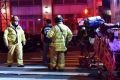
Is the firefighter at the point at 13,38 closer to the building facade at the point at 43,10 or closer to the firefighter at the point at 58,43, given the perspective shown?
the firefighter at the point at 58,43

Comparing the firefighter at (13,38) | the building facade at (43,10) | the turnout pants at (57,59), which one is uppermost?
the building facade at (43,10)

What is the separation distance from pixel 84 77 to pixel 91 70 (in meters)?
1.44

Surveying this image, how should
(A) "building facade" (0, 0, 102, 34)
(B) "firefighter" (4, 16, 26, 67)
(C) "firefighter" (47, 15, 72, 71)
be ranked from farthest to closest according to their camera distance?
(A) "building facade" (0, 0, 102, 34), (B) "firefighter" (4, 16, 26, 67), (C) "firefighter" (47, 15, 72, 71)

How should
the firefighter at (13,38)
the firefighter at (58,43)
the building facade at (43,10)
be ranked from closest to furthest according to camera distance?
the firefighter at (58,43)
the firefighter at (13,38)
the building facade at (43,10)

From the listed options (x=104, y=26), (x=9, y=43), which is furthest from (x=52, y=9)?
(x=104, y=26)

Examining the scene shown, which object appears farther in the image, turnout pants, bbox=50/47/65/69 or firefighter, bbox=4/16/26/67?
firefighter, bbox=4/16/26/67

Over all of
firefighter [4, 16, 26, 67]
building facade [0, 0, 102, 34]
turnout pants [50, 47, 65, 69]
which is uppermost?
building facade [0, 0, 102, 34]

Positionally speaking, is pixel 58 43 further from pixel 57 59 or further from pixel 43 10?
pixel 43 10

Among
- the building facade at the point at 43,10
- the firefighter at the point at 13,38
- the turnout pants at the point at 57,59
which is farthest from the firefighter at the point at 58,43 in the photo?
the building facade at the point at 43,10

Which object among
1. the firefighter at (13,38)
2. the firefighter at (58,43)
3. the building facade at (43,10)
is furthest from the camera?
the building facade at (43,10)

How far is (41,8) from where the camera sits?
158ft

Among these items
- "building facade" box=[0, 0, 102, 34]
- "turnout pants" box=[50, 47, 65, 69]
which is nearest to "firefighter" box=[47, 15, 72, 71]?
"turnout pants" box=[50, 47, 65, 69]

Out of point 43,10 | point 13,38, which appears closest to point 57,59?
point 13,38

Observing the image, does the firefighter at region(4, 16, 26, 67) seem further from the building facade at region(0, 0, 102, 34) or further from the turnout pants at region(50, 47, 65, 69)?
the building facade at region(0, 0, 102, 34)
